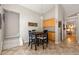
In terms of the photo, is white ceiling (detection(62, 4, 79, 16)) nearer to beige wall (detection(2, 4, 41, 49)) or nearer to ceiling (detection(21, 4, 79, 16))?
ceiling (detection(21, 4, 79, 16))

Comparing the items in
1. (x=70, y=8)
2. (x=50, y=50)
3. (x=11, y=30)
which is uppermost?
(x=70, y=8)

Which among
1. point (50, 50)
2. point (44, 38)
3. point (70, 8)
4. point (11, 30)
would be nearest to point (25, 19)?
point (11, 30)

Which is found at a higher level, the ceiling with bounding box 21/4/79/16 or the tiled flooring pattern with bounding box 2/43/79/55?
the ceiling with bounding box 21/4/79/16

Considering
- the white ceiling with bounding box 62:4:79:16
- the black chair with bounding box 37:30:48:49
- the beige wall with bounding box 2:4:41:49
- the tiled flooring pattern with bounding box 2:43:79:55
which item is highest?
the white ceiling with bounding box 62:4:79:16

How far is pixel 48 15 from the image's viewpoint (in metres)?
1.94

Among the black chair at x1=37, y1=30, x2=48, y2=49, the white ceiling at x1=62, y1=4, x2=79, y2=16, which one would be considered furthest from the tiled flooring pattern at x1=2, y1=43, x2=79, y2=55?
the white ceiling at x1=62, y1=4, x2=79, y2=16

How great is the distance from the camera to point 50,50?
1911 mm

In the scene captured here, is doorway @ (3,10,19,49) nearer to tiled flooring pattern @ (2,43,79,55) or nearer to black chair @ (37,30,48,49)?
tiled flooring pattern @ (2,43,79,55)

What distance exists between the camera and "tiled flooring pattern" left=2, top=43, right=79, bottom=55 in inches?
74.3

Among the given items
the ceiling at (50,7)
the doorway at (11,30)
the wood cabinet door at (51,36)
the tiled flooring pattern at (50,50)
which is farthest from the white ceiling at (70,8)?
the doorway at (11,30)

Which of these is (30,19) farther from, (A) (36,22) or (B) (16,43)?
(B) (16,43)

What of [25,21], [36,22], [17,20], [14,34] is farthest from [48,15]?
[14,34]

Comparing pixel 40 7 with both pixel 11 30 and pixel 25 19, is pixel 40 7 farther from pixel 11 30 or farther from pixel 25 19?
pixel 11 30
